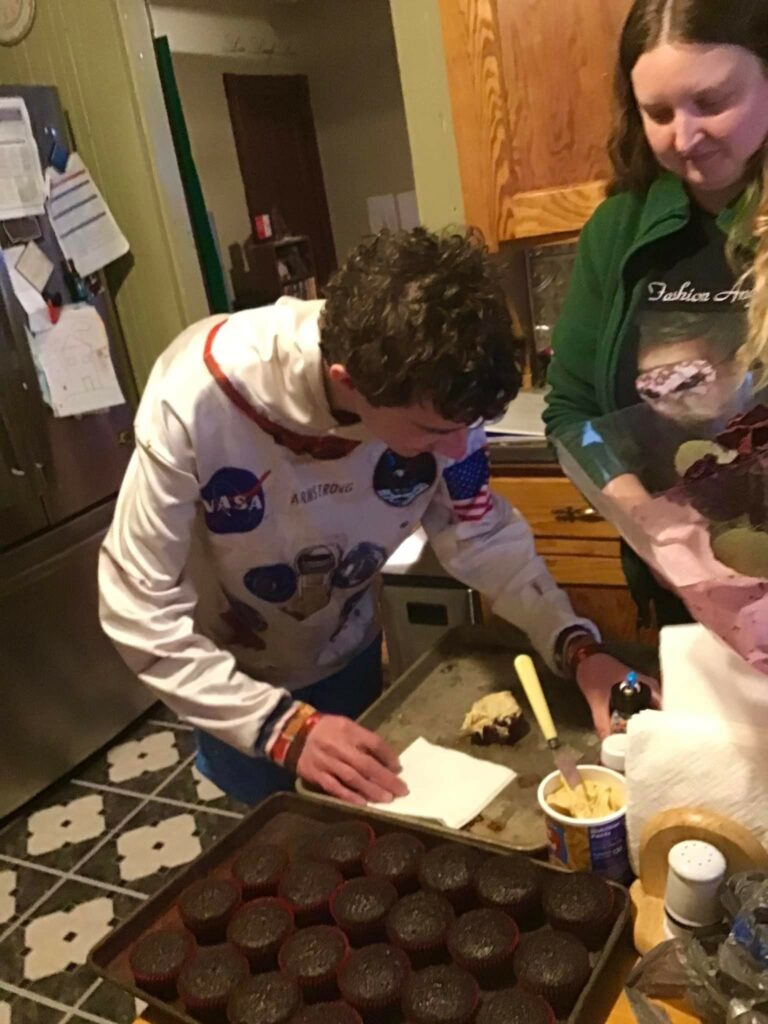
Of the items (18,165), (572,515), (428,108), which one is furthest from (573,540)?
(18,165)

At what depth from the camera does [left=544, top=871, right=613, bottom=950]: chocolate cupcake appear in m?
0.78

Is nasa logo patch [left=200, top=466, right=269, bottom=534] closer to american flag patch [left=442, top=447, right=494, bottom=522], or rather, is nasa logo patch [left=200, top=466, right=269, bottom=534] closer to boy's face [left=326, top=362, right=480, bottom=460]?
boy's face [left=326, top=362, right=480, bottom=460]

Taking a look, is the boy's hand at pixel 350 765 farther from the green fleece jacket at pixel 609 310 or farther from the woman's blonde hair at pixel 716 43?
the woman's blonde hair at pixel 716 43

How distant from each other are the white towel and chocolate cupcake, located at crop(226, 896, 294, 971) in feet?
0.60

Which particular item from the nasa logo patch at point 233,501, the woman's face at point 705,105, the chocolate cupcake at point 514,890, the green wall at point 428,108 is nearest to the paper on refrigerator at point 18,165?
the green wall at point 428,108

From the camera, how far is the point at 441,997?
74cm

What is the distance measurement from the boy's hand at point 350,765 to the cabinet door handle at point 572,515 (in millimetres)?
1134

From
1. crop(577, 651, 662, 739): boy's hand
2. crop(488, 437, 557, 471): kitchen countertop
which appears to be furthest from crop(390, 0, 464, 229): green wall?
crop(577, 651, 662, 739): boy's hand

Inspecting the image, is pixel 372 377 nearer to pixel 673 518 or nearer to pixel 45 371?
pixel 673 518

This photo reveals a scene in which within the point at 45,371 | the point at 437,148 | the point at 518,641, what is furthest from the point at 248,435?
the point at 45,371

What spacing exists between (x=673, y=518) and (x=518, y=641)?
56 centimetres

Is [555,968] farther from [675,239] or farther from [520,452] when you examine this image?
[520,452]

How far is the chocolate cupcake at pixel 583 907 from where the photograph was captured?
777 mm

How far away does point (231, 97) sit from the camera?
153 inches
